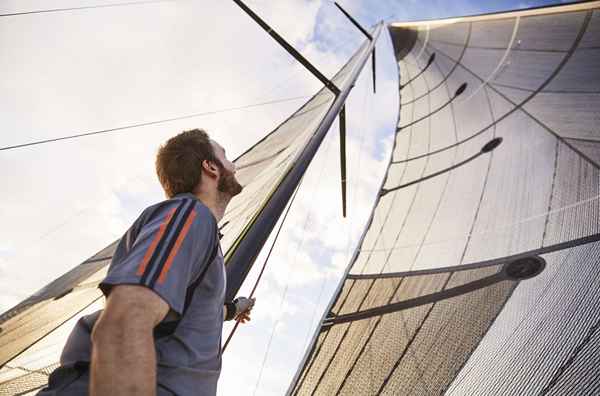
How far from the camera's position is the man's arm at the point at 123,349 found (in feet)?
1.68

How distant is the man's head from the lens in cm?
117

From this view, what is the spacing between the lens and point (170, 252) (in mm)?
699

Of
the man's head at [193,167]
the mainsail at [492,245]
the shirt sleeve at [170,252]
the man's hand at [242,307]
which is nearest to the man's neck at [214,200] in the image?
the man's head at [193,167]

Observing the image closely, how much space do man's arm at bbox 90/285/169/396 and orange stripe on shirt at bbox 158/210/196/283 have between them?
0.20 feet

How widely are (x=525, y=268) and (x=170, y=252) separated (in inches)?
115

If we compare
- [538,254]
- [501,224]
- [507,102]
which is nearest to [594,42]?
[507,102]

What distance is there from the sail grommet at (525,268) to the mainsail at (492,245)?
0.04ft

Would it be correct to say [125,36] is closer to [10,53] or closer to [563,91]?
[10,53]

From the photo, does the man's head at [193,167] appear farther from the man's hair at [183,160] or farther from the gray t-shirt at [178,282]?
the gray t-shirt at [178,282]

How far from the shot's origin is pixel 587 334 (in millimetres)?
1792

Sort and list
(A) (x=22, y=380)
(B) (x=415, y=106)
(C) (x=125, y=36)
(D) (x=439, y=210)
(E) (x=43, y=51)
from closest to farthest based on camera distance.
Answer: (A) (x=22, y=380) < (E) (x=43, y=51) < (C) (x=125, y=36) < (D) (x=439, y=210) < (B) (x=415, y=106)

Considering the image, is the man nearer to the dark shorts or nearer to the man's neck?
the dark shorts

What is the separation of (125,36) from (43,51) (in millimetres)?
785

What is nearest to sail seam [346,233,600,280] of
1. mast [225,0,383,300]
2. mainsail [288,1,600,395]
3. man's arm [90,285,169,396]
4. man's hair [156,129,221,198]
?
mainsail [288,1,600,395]
